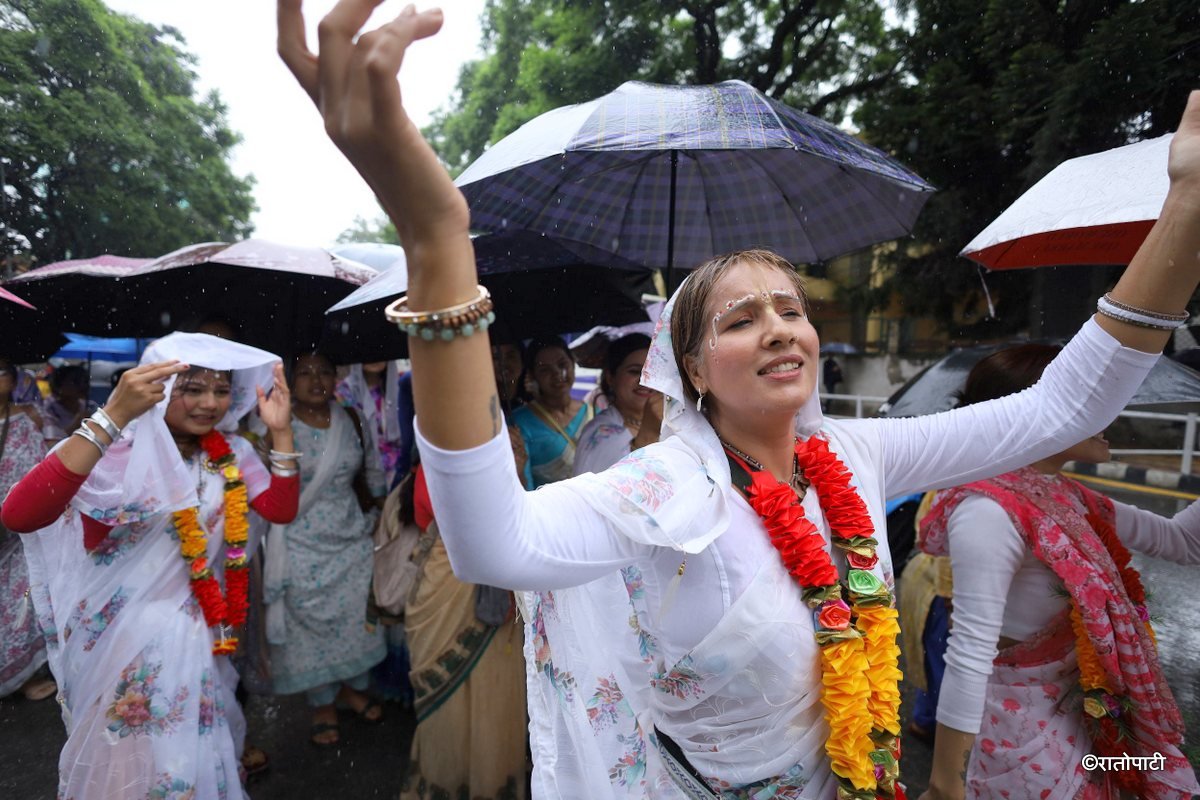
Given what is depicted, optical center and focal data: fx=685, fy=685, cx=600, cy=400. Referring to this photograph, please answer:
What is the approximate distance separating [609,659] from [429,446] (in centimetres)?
85

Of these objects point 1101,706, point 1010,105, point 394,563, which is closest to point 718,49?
point 1010,105

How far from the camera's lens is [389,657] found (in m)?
3.94

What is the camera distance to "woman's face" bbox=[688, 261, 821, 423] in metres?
1.38

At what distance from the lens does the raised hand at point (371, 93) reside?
72 centimetres

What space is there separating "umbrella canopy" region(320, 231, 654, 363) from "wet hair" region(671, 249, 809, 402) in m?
1.57

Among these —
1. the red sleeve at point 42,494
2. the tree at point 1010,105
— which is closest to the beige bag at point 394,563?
the red sleeve at point 42,494

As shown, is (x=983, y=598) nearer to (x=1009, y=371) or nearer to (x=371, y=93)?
(x=1009, y=371)

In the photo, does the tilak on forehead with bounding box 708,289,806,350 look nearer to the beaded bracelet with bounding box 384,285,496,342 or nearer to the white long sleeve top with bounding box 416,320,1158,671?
the white long sleeve top with bounding box 416,320,1158,671

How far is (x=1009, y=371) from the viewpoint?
221 cm

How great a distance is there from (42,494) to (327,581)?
62.6 inches

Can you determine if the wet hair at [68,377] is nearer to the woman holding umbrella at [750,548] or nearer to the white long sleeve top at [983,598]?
the woman holding umbrella at [750,548]

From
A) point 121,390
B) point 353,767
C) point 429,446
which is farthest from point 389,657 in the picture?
point 429,446

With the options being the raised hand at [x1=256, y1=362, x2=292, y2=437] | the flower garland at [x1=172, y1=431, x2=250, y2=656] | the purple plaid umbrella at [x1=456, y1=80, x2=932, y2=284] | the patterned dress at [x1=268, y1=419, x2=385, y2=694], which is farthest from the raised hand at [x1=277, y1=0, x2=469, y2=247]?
the patterned dress at [x1=268, y1=419, x2=385, y2=694]

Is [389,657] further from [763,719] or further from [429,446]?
[429,446]
